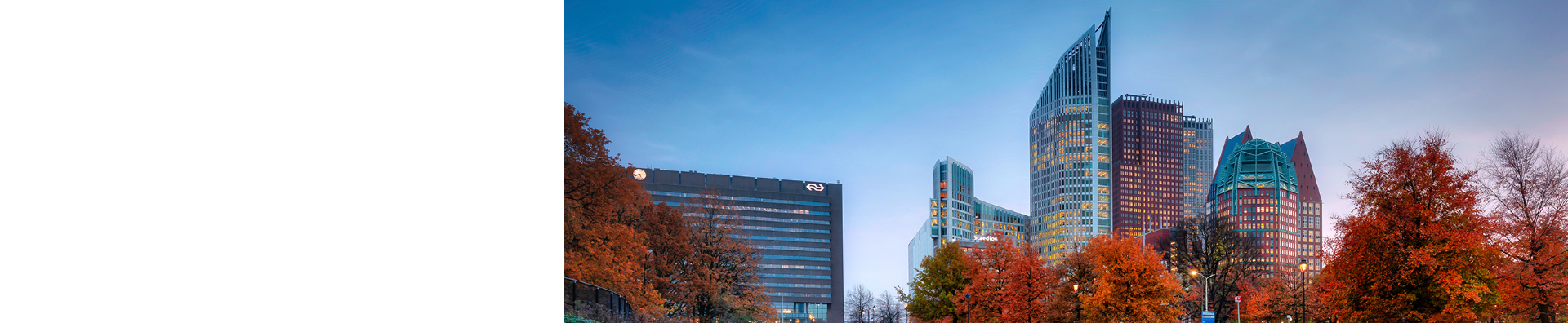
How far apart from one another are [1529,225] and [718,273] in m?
31.3

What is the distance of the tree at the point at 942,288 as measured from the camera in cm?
5059

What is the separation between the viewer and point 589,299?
23984mm

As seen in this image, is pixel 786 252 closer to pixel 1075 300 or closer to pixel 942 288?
pixel 942 288

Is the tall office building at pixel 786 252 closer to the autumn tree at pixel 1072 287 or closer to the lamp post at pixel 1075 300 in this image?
the autumn tree at pixel 1072 287

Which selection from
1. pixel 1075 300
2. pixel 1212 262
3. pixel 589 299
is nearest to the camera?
pixel 589 299

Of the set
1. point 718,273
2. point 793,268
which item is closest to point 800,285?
point 793,268

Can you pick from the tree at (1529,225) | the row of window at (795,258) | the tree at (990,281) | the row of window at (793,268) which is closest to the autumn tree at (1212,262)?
the tree at (990,281)

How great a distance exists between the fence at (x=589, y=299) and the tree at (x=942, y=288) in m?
27.3

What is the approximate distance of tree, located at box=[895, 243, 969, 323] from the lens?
5059 cm

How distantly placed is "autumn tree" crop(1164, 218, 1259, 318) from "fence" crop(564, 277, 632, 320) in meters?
39.2

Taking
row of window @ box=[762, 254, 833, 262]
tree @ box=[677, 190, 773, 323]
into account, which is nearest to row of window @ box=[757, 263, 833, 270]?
row of window @ box=[762, 254, 833, 262]

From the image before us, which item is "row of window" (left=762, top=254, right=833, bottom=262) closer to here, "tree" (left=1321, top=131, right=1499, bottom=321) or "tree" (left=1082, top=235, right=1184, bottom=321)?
"tree" (left=1082, top=235, right=1184, bottom=321)
